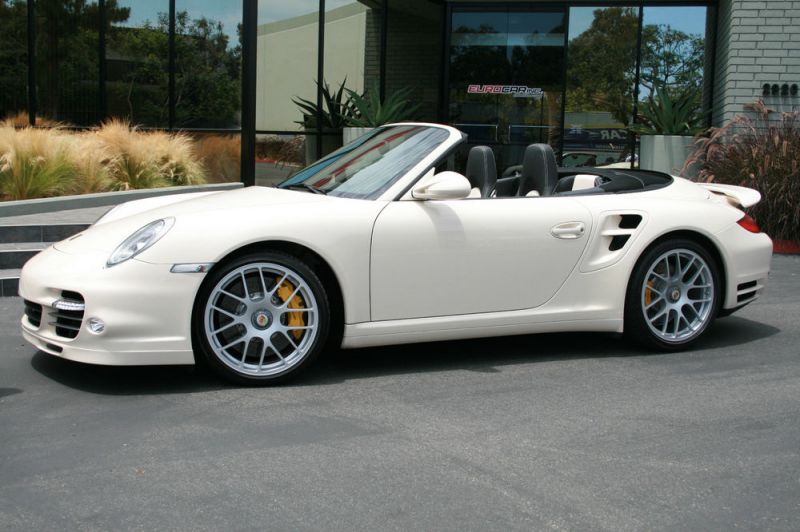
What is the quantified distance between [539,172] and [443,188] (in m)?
1.17

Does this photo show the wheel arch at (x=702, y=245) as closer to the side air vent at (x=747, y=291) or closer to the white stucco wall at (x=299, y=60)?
the side air vent at (x=747, y=291)

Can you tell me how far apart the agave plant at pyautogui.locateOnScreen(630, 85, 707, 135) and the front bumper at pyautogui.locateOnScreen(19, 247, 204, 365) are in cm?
1077

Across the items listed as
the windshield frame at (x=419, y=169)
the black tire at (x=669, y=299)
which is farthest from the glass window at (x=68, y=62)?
the black tire at (x=669, y=299)

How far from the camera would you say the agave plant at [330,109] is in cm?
1481

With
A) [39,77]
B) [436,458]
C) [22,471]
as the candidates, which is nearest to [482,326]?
[436,458]

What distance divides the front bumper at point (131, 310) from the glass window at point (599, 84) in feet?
41.2

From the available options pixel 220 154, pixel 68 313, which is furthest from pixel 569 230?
pixel 220 154

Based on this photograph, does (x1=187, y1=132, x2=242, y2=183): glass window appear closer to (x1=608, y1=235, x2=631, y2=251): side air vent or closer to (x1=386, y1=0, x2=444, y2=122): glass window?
(x1=386, y1=0, x2=444, y2=122): glass window

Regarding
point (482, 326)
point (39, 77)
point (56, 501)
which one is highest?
point (39, 77)

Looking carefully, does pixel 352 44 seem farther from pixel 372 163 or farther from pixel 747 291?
pixel 747 291

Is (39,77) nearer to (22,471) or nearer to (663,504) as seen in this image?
(22,471)

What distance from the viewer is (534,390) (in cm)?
473

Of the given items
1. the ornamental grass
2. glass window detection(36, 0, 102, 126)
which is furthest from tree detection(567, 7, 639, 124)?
glass window detection(36, 0, 102, 126)

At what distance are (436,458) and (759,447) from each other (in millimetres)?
1371
